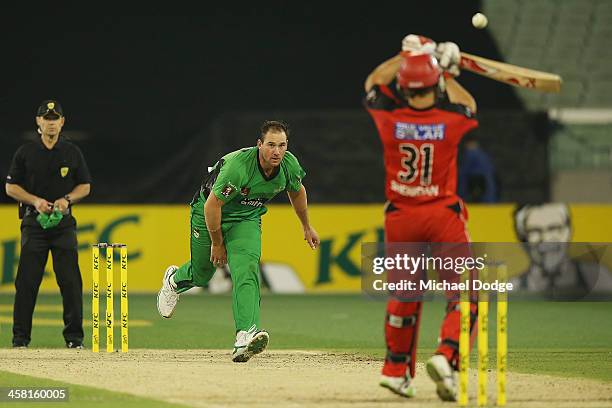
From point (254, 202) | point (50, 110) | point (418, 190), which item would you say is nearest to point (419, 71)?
point (418, 190)

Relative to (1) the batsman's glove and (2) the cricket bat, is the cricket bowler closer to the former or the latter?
(1) the batsman's glove

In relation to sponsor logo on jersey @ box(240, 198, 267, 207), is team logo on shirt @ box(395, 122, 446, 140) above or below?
above

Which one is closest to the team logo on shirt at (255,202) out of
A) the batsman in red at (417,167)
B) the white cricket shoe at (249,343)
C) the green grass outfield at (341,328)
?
the white cricket shoe at (249,343)

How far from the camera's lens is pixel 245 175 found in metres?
9.66

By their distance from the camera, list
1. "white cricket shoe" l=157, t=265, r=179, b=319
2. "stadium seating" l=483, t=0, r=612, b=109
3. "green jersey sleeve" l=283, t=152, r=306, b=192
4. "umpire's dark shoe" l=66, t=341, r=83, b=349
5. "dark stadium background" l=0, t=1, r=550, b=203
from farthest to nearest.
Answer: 1. "stadium seating" l=483, t=0, r=612, b=109
2. "dark stadium background" l=0, t=1, r=550, b=203
3. "umpire's dark shoe" l=66, t=341, r=83, b=349
4. "white cricket shoe" l=157, t=265, r=179, b=319
5. "green jersey sleeve" l=283, t=152, r=306, b=192

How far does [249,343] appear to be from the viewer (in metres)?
9.54

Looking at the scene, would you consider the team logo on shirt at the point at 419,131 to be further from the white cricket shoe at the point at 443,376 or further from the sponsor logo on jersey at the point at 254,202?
the sponsor logo on jersey at the point at 254,202

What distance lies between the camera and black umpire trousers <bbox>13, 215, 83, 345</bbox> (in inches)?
437

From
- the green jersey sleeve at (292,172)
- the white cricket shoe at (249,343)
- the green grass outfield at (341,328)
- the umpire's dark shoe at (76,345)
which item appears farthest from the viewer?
the umpire's dark shoe at (76,345)

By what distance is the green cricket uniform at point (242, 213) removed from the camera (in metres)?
9.64

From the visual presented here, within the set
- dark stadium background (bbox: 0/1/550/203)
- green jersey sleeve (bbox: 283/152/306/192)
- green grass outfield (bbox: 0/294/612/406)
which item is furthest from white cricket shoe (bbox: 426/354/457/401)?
dark stadium background (bbox: 0/1/550/203)

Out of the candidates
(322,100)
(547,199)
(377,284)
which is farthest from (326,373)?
(322,100)

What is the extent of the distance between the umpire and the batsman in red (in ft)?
12.9

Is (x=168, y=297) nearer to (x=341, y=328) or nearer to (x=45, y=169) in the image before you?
(x=45, y=169)
